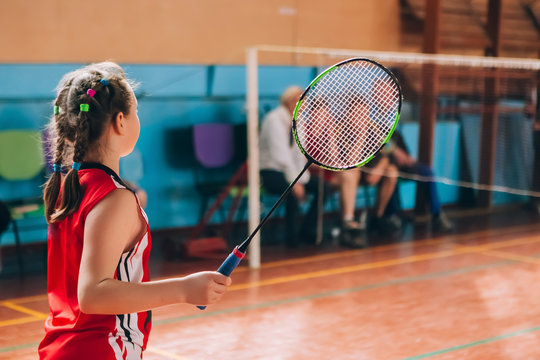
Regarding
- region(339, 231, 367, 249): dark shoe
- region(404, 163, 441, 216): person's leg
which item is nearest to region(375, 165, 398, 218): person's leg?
region(404, 163, 441, 216): person's leg

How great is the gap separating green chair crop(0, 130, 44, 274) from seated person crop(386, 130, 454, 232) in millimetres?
3432

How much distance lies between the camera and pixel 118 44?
7004 millimetres

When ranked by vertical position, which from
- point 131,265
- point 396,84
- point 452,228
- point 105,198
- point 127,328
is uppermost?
point 396,84

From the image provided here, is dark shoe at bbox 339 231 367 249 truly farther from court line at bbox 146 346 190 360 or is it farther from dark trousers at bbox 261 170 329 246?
court line at bbox 146 346 190 360

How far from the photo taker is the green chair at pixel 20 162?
6.11m

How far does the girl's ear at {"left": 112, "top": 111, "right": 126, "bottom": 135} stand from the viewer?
1915 millimetres

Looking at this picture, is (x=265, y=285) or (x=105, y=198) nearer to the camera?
(x=105, y=198)

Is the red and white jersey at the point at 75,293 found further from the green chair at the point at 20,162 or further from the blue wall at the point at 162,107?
the blue wall at the point at 162,107

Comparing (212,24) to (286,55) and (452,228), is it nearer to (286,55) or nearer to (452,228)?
(286,55)

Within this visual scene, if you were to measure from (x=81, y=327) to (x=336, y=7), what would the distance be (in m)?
7.13

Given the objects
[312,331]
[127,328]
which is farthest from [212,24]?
[127,328]

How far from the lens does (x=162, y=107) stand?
23.6ft

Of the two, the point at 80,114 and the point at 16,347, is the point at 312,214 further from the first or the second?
the point at 80,114

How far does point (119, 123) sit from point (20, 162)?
4551mm
